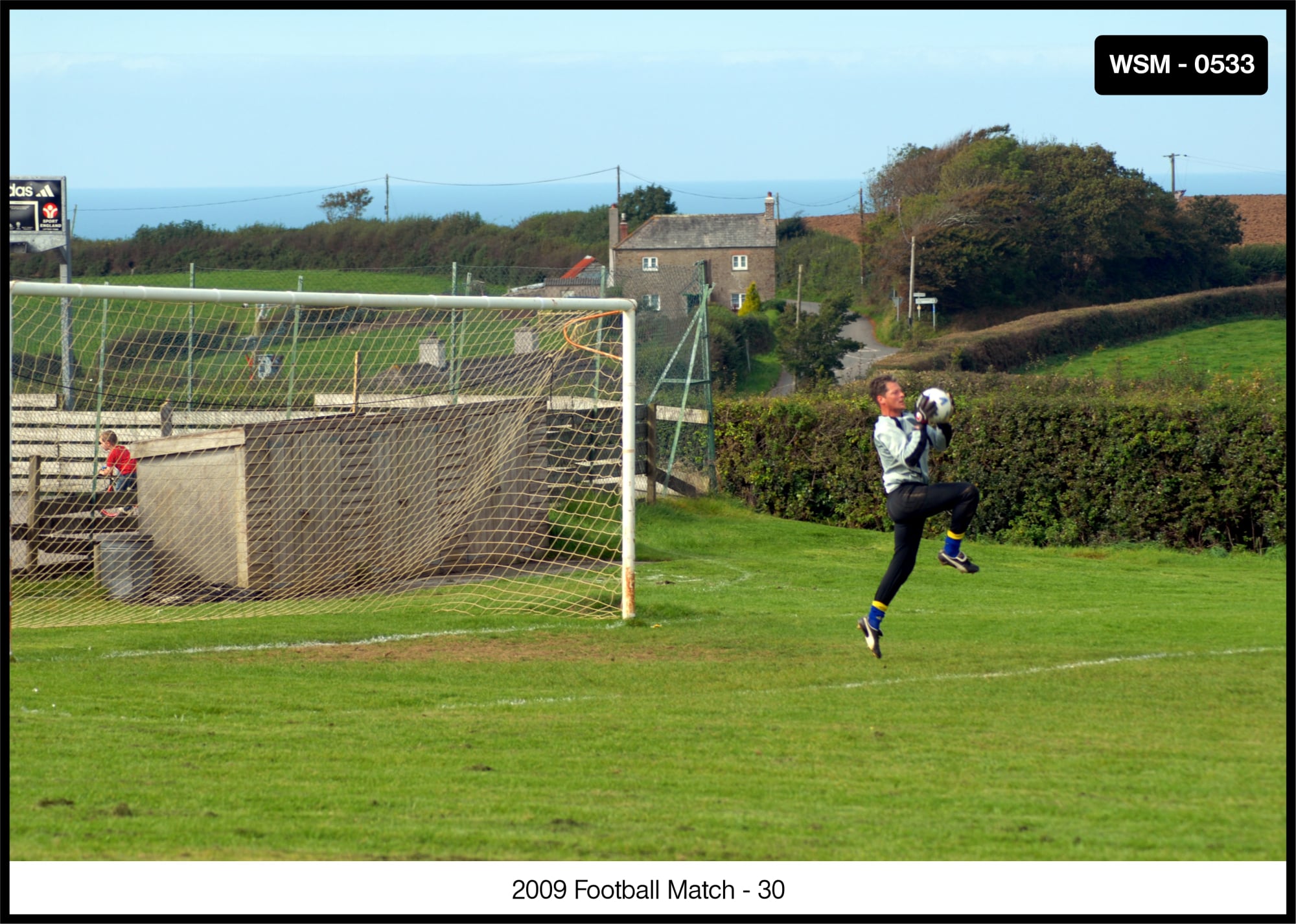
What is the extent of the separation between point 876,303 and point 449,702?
6701 centimetres

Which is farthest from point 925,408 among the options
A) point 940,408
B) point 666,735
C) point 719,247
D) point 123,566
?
point 719,247

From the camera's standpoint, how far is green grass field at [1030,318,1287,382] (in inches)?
1634

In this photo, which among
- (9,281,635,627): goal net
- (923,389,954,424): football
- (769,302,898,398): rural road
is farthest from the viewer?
(769,302,898,398): rural road

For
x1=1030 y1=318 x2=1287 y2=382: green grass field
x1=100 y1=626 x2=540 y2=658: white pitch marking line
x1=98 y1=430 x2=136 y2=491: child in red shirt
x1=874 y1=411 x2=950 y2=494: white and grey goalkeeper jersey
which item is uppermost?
x1=1030 y1=318 x2=1287 y2=382: green grass field

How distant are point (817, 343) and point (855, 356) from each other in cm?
788

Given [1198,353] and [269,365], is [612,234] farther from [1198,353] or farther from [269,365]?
[269,365]

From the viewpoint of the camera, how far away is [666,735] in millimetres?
6875

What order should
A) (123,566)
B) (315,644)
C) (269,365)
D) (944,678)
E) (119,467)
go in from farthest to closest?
(269,365) → (119,467) → (123,566) → (315,644) → (944,678)

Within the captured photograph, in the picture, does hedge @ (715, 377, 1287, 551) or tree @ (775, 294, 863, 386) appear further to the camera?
tree @ (775, 294, 863, 386)

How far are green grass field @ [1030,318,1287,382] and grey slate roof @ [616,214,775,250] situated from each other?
3352 cm

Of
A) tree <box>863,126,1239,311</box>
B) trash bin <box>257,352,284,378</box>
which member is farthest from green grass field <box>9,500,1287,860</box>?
tree <box>863,126,1239,311</box>

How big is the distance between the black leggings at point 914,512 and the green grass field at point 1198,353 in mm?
32685

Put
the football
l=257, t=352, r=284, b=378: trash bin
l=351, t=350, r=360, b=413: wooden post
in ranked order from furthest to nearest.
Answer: l=257, t=352, r=284, b=378: trash bin
l=351, t=350, r=360, b=413: wooden post
the football

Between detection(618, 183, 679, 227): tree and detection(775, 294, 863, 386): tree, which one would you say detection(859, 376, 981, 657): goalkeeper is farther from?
detection(618, 183, 679, 227): tree
